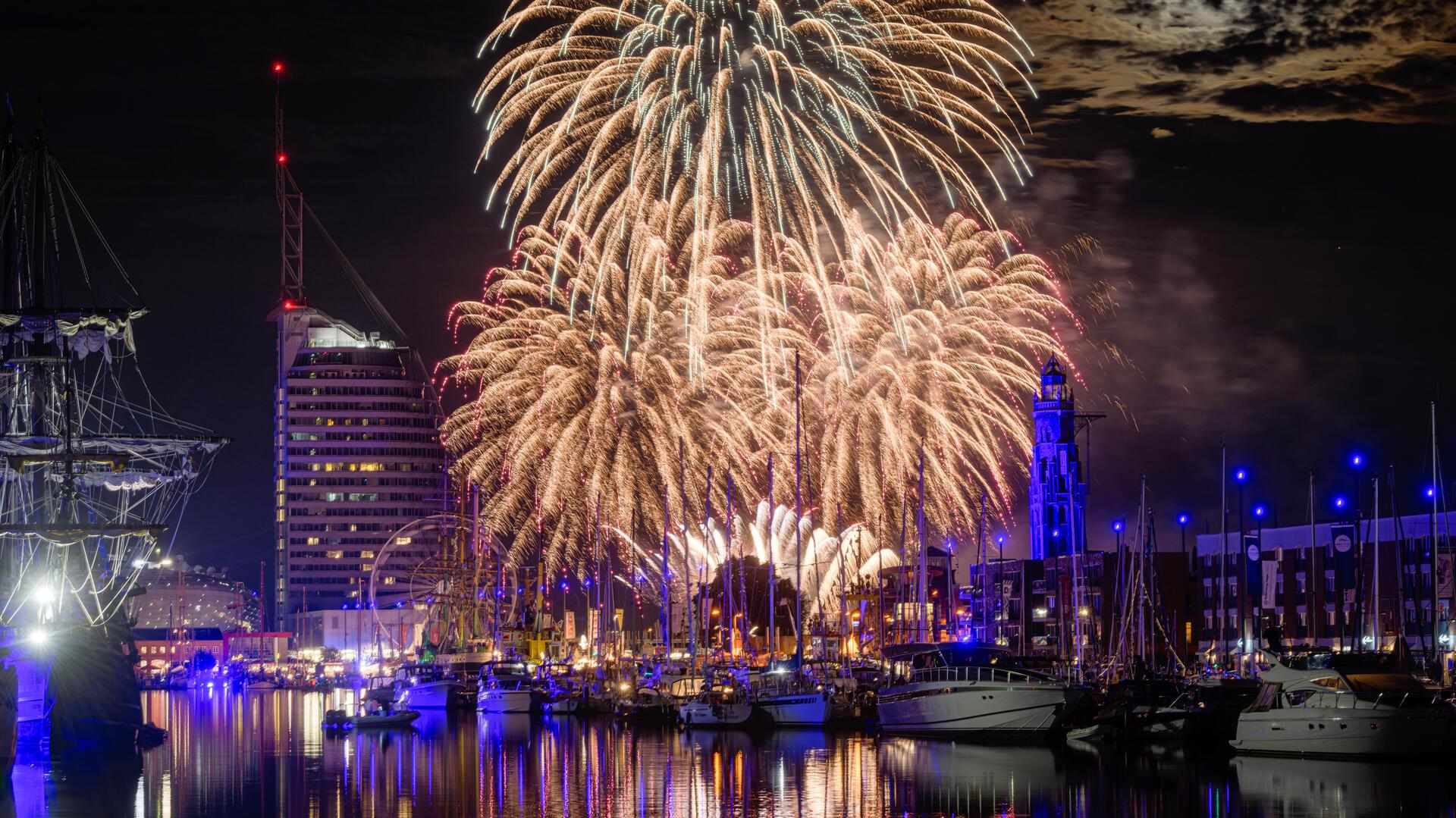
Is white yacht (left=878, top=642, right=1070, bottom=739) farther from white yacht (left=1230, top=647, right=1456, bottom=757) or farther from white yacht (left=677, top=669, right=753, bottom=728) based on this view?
white yacht (left=677, top=669, right=753, bottom=728)

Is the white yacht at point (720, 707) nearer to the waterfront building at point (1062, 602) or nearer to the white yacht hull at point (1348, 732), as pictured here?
the white yacht hull at point (1348, 732)

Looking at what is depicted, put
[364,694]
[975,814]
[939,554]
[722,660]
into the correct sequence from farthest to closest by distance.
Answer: [939,554] < [364,694] < [722,660] < [975,814]

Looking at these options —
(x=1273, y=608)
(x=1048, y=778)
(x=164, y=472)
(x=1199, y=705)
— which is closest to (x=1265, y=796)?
(x=1048, y=778)

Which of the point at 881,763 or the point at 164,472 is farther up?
the point at 164,472

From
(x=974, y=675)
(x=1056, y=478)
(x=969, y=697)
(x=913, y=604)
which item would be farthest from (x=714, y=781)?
(x=1056, y=478)

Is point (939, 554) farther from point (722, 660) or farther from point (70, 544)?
point (70, 544)
